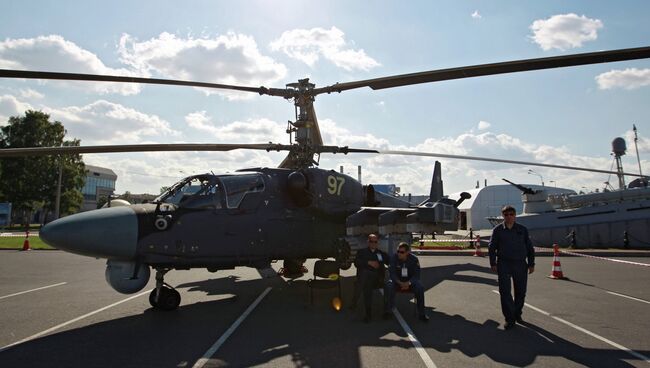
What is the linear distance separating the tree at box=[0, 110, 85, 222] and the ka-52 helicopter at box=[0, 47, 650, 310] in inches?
2015

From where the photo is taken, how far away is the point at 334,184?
33.2ft

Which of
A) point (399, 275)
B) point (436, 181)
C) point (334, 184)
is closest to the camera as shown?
point (399, 275)

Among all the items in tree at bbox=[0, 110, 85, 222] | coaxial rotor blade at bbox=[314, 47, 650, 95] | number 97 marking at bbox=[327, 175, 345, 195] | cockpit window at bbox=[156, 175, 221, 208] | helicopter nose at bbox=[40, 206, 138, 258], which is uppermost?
tree at bbox=[0, 110, 85, 222]

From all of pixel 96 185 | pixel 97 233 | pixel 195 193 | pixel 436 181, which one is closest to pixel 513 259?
pixel 195 193

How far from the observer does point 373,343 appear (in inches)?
218

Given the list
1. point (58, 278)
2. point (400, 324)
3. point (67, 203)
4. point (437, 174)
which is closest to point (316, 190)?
point (400, 324)

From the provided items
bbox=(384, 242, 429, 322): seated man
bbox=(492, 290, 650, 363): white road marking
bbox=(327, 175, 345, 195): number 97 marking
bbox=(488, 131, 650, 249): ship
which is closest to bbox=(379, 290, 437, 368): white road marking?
bbox=(384, 242, 429, 322): seated man

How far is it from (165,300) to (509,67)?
702cm

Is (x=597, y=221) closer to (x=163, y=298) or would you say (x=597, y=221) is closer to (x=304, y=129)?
(x=304, y=129)

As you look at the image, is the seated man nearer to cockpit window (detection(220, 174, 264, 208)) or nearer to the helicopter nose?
cockpit window (detection(220, 174, 264, 208))

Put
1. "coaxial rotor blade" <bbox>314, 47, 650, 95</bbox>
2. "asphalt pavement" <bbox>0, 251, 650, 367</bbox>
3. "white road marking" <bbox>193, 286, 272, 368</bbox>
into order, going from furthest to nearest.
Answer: "coaxial rotor blade" <bbox>314, 47, 650, 95</bbox>, "asphalt pavement" <bbox>0, 251, 650, 367</bbox>, "white road marking" <bbox>193, 286, 272, 368</bbox>

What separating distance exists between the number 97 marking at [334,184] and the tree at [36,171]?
51.3 meters

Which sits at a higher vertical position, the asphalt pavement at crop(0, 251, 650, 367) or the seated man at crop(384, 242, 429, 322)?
the seated man at crop(384, 242, 429, 322)

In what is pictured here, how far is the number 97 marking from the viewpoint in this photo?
9.98m
